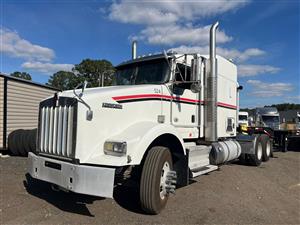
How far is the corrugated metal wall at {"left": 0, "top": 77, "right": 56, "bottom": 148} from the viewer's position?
43.2 ft

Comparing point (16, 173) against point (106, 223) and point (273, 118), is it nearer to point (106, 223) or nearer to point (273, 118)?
point (106, 223)

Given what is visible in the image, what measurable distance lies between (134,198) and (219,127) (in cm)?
367

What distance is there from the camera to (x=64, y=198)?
20.3 feet

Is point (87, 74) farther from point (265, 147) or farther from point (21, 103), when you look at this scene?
point (265, 147)

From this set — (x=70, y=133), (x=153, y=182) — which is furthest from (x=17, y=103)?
(x=153, y=182)

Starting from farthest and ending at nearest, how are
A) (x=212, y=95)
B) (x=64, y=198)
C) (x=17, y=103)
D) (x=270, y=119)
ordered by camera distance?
1. (x=270, y=119)
2. (x=17, y=103)
3. (x=212, y=95)
4. (x=64, y=198)

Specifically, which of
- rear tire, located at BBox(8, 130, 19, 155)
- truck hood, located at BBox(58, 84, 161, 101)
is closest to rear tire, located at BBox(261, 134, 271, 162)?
truck hood, located at BBox(58, 84, 161, 101)

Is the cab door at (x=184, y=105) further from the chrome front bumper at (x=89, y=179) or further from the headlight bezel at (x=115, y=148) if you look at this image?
the chrome front bumper at (x=89, y=179)

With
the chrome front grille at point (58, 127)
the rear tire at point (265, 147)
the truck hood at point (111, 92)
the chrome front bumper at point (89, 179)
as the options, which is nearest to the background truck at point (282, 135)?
the rear tire at point (265, 147)

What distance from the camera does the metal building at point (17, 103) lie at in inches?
505

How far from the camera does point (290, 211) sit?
239 inches

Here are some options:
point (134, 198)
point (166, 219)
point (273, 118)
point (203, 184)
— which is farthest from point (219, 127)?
point (273, 118)

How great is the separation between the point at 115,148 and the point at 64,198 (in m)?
2.10

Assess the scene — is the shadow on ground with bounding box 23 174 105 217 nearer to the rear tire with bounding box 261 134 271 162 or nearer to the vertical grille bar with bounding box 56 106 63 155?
the vertical grille bar with bounding box 56 106 63 155
